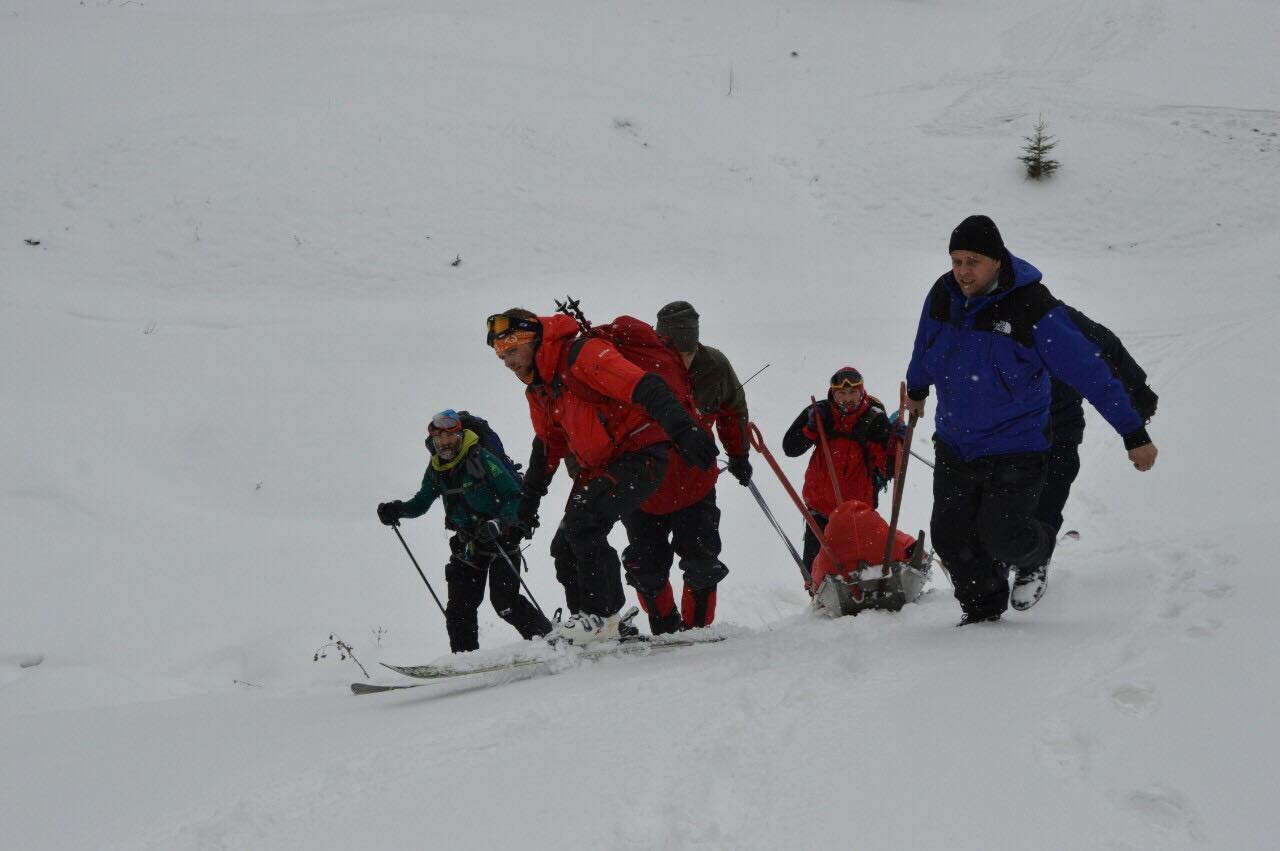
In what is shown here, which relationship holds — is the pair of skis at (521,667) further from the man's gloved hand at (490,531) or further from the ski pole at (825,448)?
the ski pole at (825,448)

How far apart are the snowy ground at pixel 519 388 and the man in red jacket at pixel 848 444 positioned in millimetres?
820

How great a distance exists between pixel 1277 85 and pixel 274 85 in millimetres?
20764

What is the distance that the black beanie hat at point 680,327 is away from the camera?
508 cm

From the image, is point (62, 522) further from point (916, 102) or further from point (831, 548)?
point (916, 102)

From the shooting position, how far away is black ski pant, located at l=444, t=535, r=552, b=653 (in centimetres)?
562

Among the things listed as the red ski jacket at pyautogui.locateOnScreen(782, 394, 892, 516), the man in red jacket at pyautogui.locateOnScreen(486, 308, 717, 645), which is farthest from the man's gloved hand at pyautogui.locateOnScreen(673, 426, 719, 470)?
the red ski jacket at pyautogui.locateOnScreen(782, 394, 892, 516)

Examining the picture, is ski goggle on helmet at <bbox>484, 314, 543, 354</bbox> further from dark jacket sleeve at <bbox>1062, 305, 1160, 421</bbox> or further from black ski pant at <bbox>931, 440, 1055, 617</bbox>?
dark jacket sleeve at <bbox>1062, 305, 1160, 421</bbox>

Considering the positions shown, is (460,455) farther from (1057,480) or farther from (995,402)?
(1057,480)

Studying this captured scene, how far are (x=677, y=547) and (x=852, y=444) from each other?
4.77 feet

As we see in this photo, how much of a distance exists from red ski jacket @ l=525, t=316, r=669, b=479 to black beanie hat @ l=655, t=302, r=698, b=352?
3.18 feet

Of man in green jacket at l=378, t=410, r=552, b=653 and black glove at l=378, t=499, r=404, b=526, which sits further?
black glove at l=378, t=499, r=404, b=526

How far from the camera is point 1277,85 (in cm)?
1958

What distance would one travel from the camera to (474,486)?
545 cm

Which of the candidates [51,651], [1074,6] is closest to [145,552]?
[51,651]
